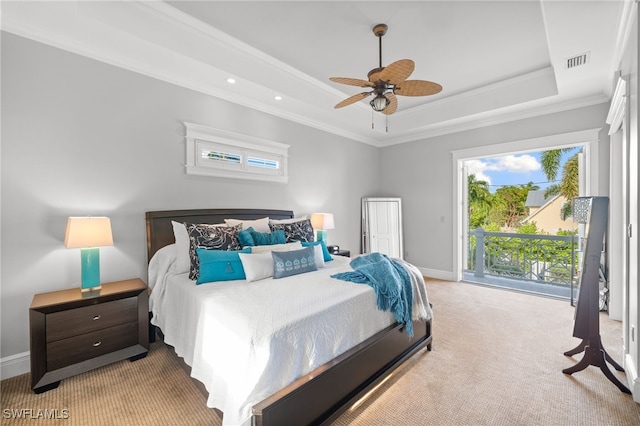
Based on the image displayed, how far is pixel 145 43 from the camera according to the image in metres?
2.57

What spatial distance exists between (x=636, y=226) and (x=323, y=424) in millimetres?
2462

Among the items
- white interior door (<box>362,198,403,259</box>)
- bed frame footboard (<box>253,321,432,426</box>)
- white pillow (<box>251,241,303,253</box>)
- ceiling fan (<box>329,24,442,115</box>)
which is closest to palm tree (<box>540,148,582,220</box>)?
white interior door (<box>362,198,403,259</box>)

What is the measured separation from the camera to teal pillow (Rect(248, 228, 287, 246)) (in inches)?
119

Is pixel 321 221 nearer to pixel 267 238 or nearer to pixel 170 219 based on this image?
pixel 267 238

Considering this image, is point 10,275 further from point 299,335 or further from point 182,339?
point 299,335

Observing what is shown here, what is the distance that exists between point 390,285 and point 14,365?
3056 millimetres

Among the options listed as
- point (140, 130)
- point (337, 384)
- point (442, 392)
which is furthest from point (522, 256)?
point (140, 130)

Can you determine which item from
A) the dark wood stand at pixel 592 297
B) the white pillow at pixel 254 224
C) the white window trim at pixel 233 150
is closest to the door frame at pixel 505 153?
the dark wood stand at pixel 592 297

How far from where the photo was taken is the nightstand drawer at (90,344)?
2146mm

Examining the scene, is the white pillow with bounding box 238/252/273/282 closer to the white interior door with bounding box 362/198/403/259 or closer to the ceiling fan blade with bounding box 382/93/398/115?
the ceiling fan blade with bounding box 382/93/398/115

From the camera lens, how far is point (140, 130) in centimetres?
292

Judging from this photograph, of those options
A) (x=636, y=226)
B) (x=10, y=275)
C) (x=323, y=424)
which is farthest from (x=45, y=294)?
(x=636, y=226)

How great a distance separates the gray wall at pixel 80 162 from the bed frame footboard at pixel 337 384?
7.38ft

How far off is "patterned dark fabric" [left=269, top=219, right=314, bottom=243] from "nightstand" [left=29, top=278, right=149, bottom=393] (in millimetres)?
1496
